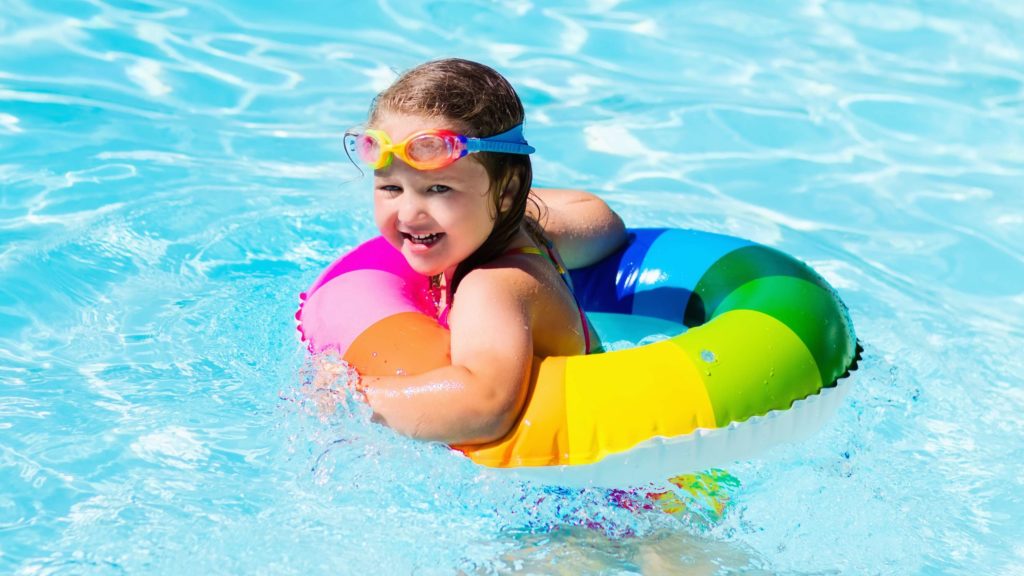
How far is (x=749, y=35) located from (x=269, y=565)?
553 cm

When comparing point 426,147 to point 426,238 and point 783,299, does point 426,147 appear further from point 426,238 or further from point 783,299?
point 783,299

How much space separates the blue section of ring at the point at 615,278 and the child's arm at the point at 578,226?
0.04 meters

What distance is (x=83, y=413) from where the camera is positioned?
3693 millimetres

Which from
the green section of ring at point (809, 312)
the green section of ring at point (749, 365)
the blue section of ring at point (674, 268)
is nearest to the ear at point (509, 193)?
the green section of ring at point (749, 365)

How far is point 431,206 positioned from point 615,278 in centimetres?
116

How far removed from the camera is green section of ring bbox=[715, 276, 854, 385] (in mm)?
3410

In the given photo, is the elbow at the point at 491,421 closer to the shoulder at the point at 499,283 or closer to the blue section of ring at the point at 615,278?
the shoulder at the point at 499,283

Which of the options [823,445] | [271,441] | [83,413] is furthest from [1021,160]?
[83,413]

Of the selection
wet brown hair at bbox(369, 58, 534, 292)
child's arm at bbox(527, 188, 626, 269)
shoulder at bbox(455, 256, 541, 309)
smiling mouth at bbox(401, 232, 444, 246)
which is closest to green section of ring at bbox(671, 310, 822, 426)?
shoulder at bbox(455, 256, 541, 309)

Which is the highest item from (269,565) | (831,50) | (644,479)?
(831,50)

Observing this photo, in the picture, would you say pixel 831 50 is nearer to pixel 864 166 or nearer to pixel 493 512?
pixel 864 166

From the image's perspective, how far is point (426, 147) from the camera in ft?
10.5

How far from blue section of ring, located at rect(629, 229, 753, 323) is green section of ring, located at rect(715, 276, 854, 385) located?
33 centimetres

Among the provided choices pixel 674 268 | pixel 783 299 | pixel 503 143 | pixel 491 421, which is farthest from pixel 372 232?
pixel 491 421
